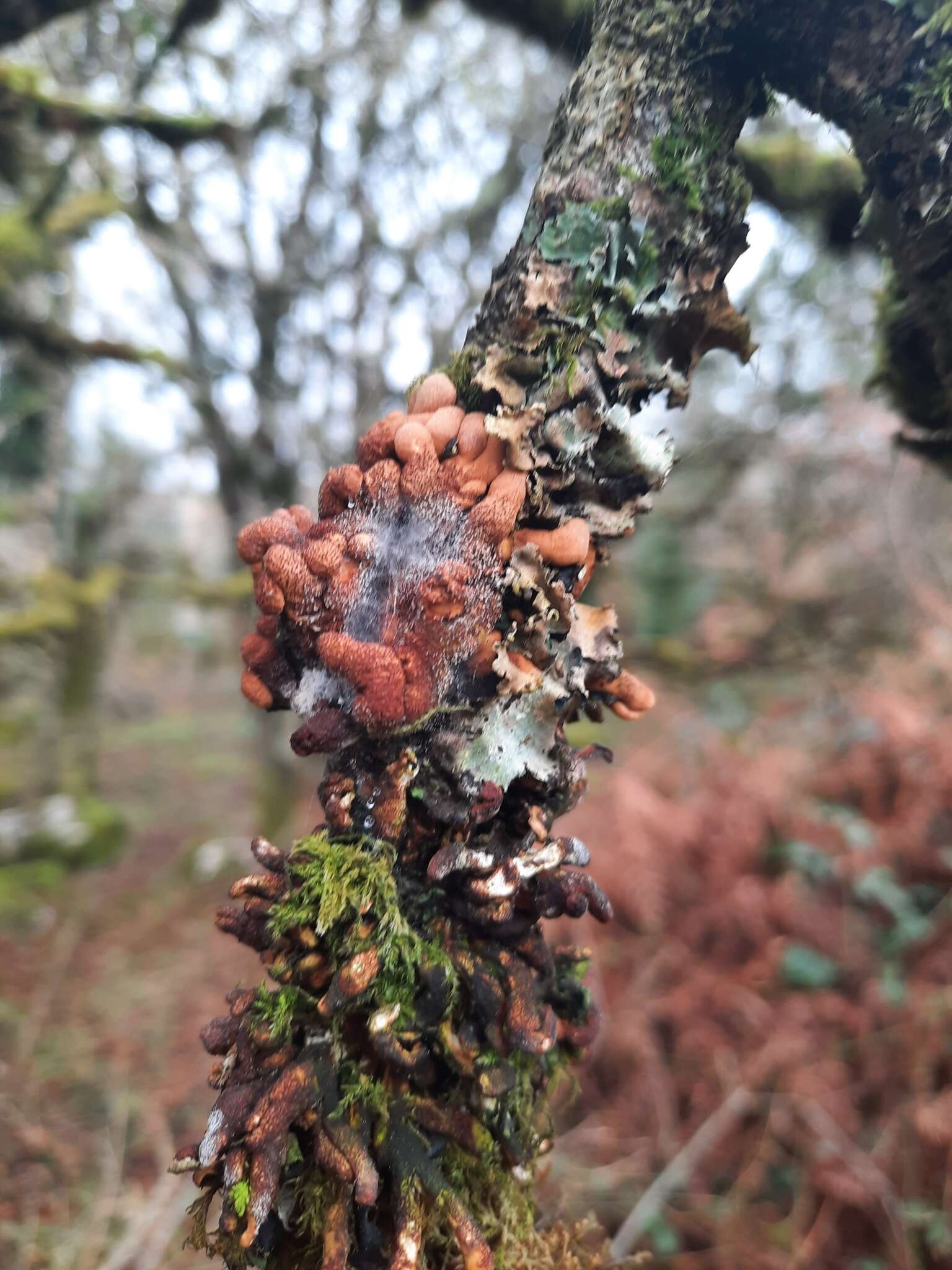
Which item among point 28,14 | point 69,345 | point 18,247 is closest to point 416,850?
point 28,14

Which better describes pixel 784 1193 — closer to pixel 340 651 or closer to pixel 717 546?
pixel 340 651

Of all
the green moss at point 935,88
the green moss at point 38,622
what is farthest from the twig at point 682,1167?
the green moss at point 38,622

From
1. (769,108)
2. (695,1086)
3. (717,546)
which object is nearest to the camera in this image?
(769,108)

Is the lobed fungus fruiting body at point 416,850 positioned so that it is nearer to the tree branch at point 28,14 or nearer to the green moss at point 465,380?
the green moss at point 465,380

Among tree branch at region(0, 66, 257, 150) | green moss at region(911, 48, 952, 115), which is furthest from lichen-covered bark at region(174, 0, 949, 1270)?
tree branch at region(0, 66, 257, 150)

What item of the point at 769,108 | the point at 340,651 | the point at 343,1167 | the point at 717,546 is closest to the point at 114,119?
A: the point at 769,108

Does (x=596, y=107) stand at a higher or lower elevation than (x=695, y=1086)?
higher

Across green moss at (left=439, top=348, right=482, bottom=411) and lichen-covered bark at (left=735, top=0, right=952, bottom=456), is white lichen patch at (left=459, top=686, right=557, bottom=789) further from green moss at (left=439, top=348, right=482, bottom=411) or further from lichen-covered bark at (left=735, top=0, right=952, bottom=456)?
lichen-covered bark at (left=735, top=0, right=952, bottom=456)

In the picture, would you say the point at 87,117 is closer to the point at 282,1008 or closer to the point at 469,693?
the point at 469,693
